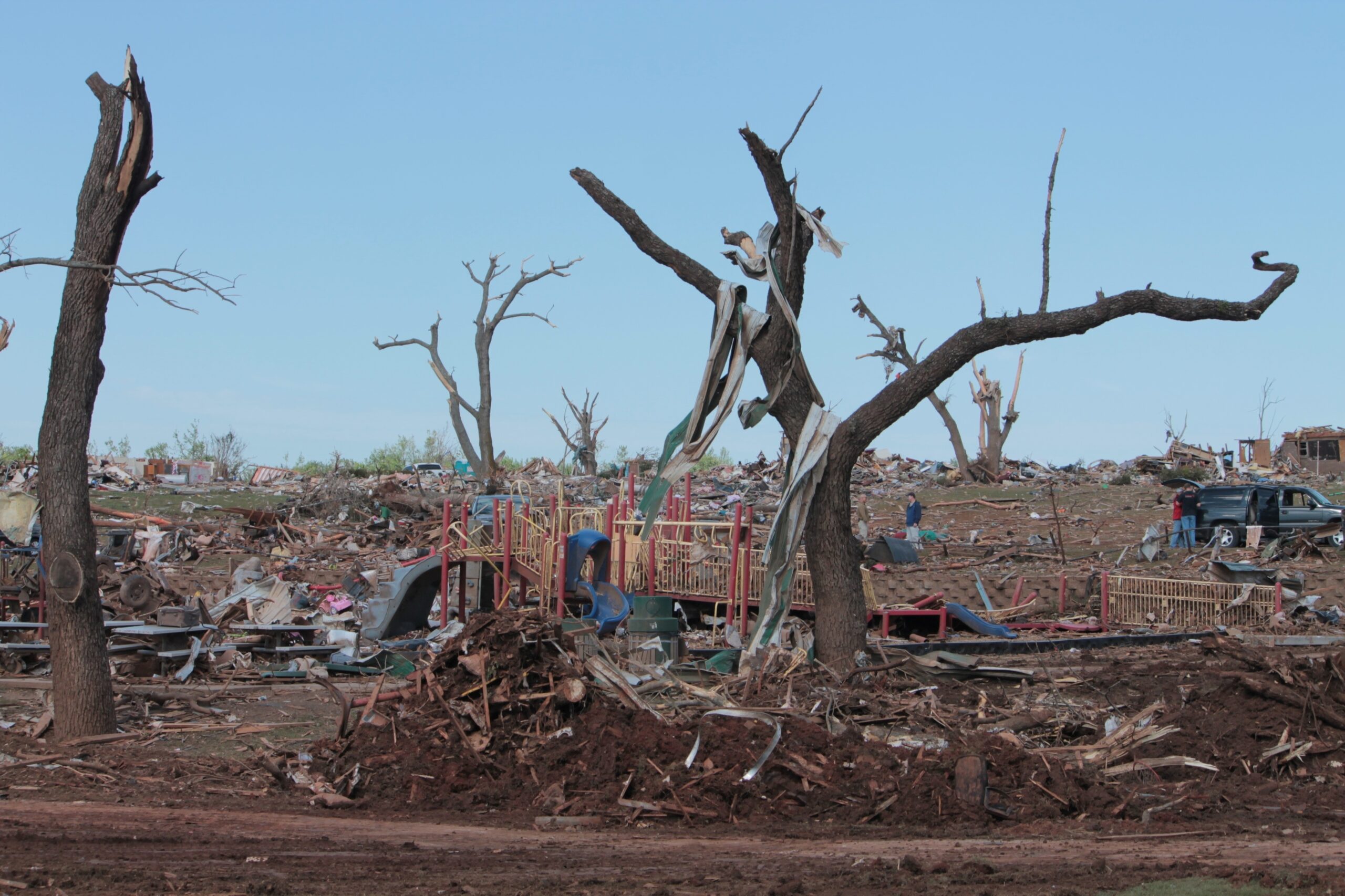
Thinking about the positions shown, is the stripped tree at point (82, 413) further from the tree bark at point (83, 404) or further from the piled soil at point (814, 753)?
the piled soil at point (814, 753)

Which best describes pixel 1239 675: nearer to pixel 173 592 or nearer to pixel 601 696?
pixel 601 696

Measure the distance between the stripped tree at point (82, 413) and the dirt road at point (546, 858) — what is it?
1685 mm

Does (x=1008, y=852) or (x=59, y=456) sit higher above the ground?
(x=59, y=456)

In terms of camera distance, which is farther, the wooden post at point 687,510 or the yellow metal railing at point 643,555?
the wooden post at point 687,510

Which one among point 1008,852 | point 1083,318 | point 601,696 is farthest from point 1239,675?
point 601,696

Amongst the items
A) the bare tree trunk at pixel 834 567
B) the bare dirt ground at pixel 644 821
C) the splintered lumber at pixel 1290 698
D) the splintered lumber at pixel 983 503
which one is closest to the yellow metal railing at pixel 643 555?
the bare tree trunk at pixel 834 567

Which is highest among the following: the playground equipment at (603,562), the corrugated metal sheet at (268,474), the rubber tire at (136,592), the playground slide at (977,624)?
the corrugated metal sheet at (268,474)

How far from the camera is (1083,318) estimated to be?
1026 centimetres

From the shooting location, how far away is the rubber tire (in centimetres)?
1557

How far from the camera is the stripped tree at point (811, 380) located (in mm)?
10312

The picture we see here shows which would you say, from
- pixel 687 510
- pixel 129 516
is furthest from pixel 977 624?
pixel 129 516

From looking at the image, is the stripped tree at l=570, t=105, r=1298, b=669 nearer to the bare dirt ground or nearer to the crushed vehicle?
the bare dirt ground

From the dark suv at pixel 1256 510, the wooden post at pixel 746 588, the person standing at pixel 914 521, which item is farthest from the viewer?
the person standing at pixel 914 521

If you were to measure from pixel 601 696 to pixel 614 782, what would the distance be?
0.95m
